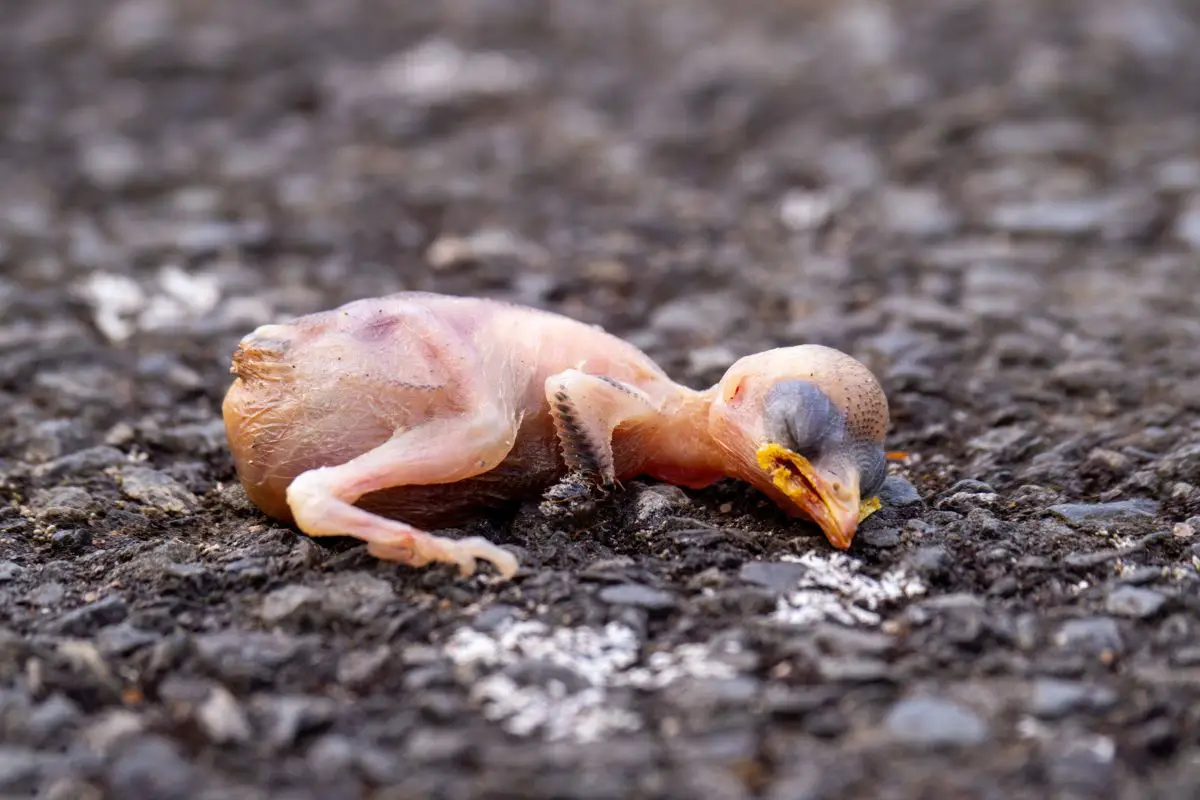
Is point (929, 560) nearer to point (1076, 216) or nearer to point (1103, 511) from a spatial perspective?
point (1103, 511)

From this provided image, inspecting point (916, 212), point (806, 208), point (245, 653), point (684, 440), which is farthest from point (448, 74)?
point (245, 653)

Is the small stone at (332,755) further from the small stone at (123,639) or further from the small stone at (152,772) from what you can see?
the small stone at (123,639)

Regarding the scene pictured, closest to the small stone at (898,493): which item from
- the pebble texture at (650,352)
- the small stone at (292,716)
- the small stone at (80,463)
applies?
the pebble texture at (650,352)

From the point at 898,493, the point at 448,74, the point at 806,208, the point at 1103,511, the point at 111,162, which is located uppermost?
the point at 448,74

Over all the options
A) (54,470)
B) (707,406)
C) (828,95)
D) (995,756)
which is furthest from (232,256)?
(995,756)

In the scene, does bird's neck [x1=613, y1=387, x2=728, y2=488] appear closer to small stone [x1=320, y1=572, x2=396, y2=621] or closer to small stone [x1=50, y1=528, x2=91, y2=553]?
small stone [x1=320, y1=572, x2=396, y2=621]

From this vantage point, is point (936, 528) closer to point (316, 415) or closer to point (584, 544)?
point (584, 544)
